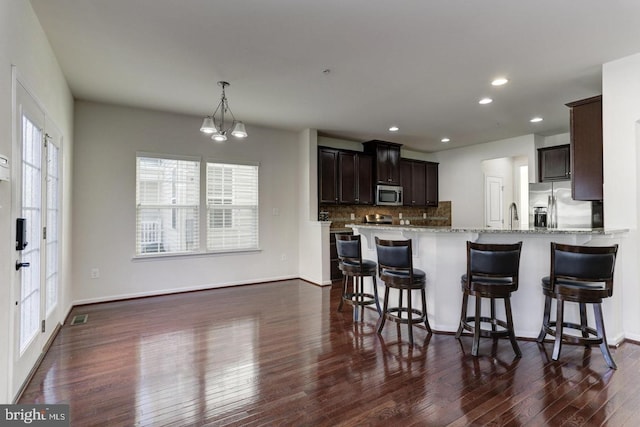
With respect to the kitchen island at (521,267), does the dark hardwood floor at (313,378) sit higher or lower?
lower

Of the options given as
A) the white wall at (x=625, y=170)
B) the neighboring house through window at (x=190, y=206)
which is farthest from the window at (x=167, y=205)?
the white wall at (x=625, y=170)

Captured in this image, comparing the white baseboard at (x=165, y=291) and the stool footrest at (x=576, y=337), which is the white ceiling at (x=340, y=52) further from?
the white baseboard at (x=165, y=291)

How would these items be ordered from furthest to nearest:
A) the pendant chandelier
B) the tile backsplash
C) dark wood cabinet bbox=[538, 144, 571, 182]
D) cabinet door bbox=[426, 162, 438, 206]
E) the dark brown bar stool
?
cabinet door bbox=[426, 162, 438, 206] → the tile backsplash → dark wood cabinet bbox=[538, 144, 571, 182] → the pendant chandelier → the dark brown bar stool

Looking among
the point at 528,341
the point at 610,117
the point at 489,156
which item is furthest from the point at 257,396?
the point at 489,156

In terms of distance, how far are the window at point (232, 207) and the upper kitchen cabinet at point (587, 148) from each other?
14.7 ft

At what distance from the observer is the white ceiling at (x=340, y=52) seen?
7.95 ft

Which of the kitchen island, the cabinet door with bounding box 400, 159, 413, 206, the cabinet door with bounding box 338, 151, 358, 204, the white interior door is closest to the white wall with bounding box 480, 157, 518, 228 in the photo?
the white interior door

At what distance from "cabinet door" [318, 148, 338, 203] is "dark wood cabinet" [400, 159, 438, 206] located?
1869mm

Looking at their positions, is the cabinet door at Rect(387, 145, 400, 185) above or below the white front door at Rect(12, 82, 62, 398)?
above

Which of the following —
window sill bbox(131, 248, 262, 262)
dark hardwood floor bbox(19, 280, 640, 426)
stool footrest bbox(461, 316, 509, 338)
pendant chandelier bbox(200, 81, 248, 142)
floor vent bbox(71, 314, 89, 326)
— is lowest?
dark hardwood floor bbox(19, 280, 640, 426)

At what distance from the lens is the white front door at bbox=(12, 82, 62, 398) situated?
86.4 inches

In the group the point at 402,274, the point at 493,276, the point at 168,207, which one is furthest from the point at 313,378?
the point at 168,207

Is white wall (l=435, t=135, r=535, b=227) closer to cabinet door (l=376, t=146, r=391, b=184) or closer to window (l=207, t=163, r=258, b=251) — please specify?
cabinet door (l=376, t=146, r=391, b=184)

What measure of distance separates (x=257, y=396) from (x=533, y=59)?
3.87m
